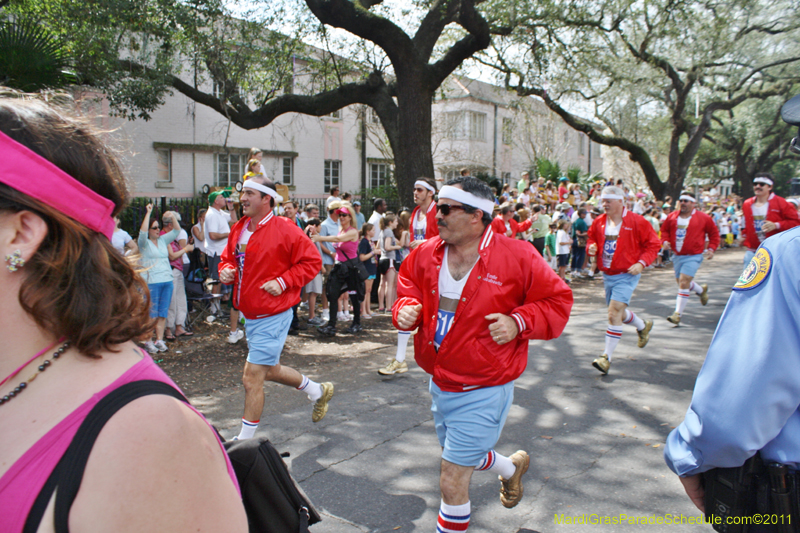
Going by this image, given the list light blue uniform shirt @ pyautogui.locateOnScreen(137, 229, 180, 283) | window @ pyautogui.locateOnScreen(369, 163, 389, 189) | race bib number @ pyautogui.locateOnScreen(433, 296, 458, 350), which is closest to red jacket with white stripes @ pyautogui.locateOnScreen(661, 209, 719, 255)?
race bib number @ pyautogui.locateOnScreen(433, 296, 458, 350)

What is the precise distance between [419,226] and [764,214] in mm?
5567

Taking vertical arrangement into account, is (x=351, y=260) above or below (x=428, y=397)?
above

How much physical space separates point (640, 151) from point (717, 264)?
8.04 meters

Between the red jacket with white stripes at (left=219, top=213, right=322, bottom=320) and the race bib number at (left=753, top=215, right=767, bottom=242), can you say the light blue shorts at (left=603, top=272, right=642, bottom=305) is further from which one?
the red jacket with white stripes at (left=219, top=213, right=322, bottom=320)

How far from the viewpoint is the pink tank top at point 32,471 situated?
914mm

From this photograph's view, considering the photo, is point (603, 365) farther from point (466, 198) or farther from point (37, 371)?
point (37, 371)

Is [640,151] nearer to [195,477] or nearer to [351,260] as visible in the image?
[351,260]

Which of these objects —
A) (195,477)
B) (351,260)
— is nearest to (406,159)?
(351,260)

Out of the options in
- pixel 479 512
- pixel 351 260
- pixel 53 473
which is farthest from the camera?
pixel 351 260

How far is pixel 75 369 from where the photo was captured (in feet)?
3.44

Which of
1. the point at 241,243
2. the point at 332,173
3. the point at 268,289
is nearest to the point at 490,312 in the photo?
the point at 268,289

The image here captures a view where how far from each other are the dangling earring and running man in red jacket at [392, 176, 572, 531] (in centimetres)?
245

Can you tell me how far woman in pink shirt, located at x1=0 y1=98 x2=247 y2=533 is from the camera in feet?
3.04

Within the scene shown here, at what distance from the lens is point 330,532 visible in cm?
348
